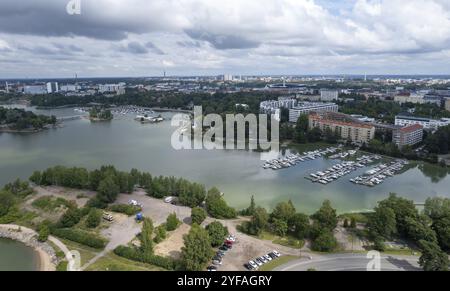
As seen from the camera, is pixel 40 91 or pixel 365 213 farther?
pixel 40 91

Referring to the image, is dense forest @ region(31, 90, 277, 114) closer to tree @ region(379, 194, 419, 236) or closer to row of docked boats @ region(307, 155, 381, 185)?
row of docked boats @ region(307, 155, 381, 185)

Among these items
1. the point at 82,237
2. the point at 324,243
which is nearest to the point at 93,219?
the point at 82,237

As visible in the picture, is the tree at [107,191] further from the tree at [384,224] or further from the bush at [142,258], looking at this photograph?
the tree at [384,224]

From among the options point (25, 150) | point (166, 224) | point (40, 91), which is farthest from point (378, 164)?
point (40, 91)

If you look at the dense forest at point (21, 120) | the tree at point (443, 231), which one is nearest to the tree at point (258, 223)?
the tree at point (443, 231)

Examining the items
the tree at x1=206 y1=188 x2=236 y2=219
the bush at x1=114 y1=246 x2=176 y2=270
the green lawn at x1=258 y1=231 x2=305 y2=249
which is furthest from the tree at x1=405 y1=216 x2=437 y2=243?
the bush at x1=114 y1=246 x2=176 y2=270
